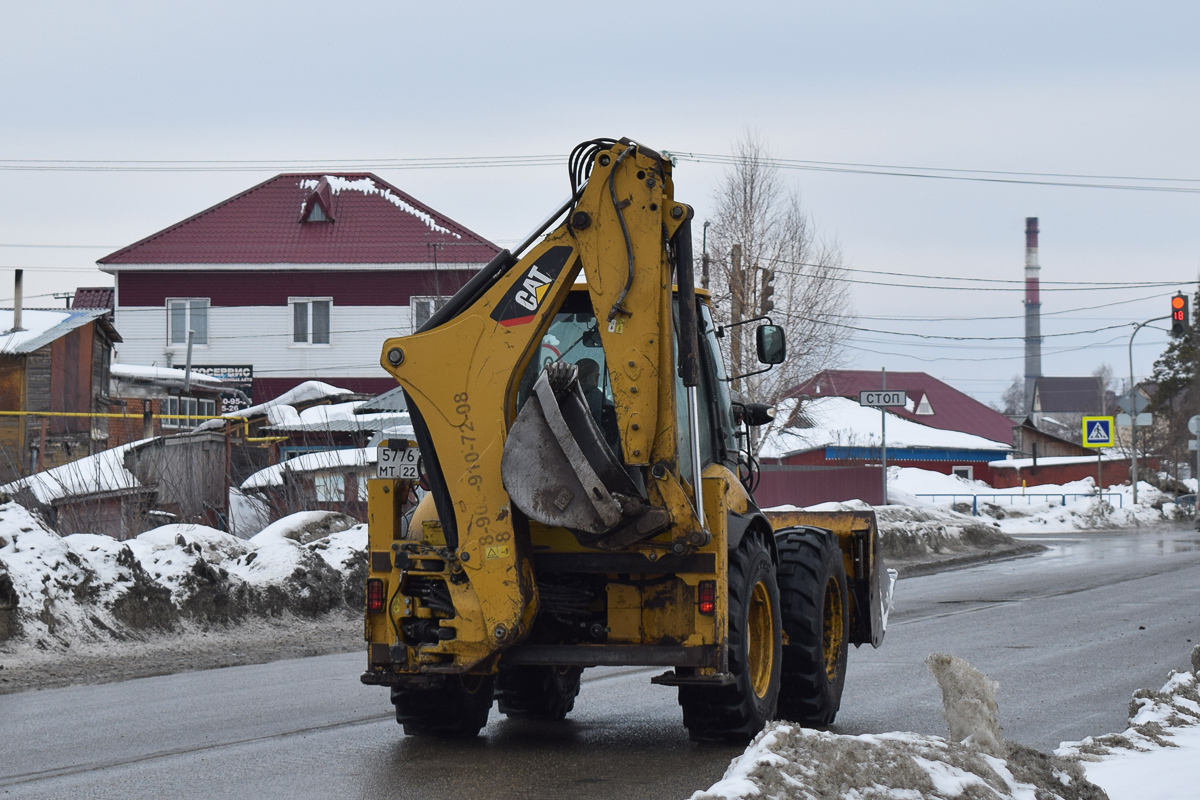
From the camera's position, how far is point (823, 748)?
535cm

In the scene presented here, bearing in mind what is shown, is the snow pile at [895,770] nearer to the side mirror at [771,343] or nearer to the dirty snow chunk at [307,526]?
the side mirror at [771,343]

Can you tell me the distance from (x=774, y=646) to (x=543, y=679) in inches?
63.1

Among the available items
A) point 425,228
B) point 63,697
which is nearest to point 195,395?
point 425,228

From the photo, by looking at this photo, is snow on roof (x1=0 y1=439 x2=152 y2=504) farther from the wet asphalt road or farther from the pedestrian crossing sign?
the pedestrian crossing sign

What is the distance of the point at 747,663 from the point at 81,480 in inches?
422

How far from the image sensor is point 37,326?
33938mm


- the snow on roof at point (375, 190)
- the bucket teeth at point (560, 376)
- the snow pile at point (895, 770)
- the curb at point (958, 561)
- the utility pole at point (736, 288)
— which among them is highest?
the snow on roof at point (375, 190)

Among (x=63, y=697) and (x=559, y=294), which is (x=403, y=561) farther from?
(x=63, y=697)

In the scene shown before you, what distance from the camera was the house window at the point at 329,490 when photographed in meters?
18.9

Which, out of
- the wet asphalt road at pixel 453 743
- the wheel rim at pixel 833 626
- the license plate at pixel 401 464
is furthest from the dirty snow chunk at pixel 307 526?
the license plate at pixel 401 464

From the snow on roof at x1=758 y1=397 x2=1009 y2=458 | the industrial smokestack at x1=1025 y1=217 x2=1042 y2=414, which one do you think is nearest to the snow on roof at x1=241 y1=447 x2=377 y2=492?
the snow on roof at x1=758 y1=397 x2=1009 y2=458

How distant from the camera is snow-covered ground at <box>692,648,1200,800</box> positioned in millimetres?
5016

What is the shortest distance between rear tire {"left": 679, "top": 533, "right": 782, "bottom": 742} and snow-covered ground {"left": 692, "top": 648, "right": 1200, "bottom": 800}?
996mm

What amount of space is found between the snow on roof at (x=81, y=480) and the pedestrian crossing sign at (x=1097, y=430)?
3102 centimetres
